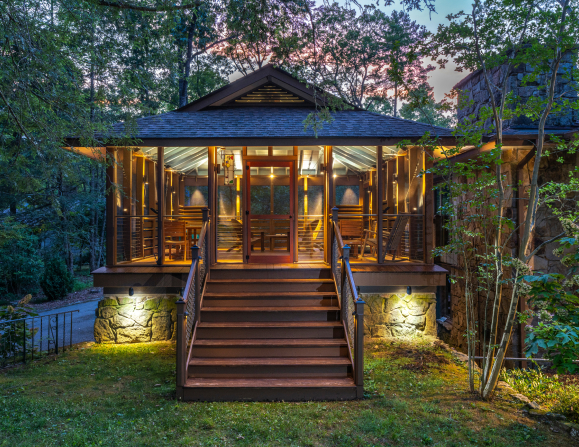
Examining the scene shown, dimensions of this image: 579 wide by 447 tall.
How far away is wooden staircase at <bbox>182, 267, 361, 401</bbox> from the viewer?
4430mm

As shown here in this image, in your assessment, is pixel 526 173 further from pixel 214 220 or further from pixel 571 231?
pixel 214 220

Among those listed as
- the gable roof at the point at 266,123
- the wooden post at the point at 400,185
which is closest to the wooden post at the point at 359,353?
the gable roof at the point at 266,123

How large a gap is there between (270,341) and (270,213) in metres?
3.14

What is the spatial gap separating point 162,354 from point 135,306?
1267mm

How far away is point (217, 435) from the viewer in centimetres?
355

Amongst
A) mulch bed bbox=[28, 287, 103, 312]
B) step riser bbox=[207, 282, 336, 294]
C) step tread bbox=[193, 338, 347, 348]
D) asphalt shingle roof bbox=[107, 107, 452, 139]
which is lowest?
mulch bed bbox=[28, 287, 103, 312]

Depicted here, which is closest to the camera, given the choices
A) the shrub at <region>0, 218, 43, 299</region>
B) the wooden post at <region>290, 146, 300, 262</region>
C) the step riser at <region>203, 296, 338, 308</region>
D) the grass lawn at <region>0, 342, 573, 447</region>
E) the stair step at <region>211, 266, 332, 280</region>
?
the grass lawn at <region>0, 342, 573, 447</region>

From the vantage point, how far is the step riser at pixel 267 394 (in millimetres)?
4398

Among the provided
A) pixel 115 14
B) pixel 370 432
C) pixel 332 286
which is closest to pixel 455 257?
pixel 332 286

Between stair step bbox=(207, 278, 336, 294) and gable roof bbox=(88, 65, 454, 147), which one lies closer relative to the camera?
stair step bbox=(207, 278, 336, 294)

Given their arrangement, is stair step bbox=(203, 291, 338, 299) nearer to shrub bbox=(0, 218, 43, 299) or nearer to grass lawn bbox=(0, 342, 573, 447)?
grass lawn bbox=(0, 342, 573, 447)

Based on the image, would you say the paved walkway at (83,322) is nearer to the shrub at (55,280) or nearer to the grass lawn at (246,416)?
the shrub at (55,280)

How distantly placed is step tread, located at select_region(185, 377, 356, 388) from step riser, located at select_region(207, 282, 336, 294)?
1.67 meters

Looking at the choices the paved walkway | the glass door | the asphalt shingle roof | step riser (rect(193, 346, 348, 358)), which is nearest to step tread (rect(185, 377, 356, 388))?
step riser (rect(193, 346, 348, 358))
